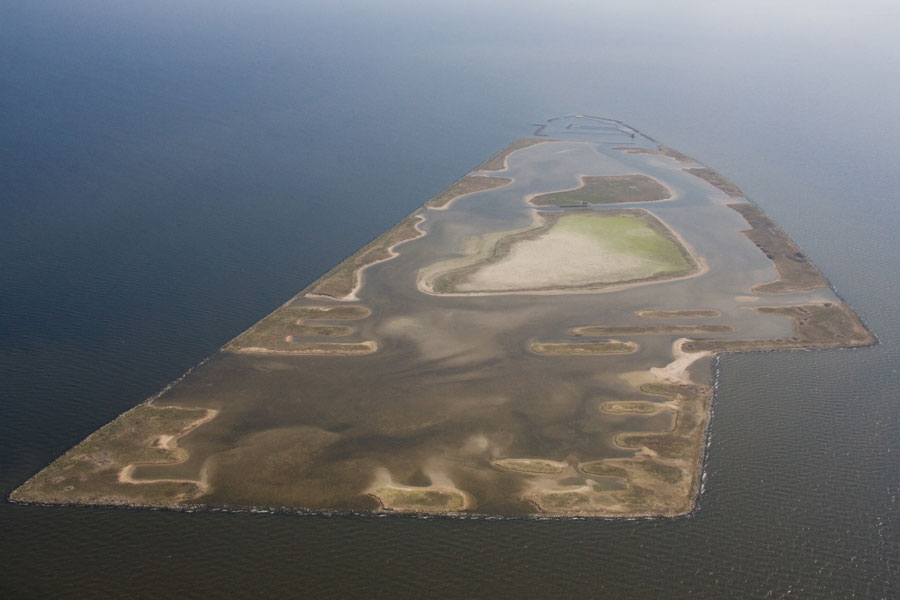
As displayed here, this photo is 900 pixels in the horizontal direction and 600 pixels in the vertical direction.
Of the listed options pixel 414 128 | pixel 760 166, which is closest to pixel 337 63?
pixel 414 128

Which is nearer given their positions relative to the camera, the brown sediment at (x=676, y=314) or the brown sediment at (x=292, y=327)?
the brown sediment at (x=292, y=327)

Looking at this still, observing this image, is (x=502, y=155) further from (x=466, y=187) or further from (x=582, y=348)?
(x=582, y=348)

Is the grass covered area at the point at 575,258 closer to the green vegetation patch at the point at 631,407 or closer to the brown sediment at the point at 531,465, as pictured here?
the green vegetation patch at the point at 631,407

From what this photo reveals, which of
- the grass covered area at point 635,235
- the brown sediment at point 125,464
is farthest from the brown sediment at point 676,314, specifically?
the brown sediment at point 125,464

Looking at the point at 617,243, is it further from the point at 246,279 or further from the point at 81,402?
the point at 81,402

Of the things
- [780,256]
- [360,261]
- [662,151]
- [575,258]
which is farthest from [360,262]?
[662,151]
